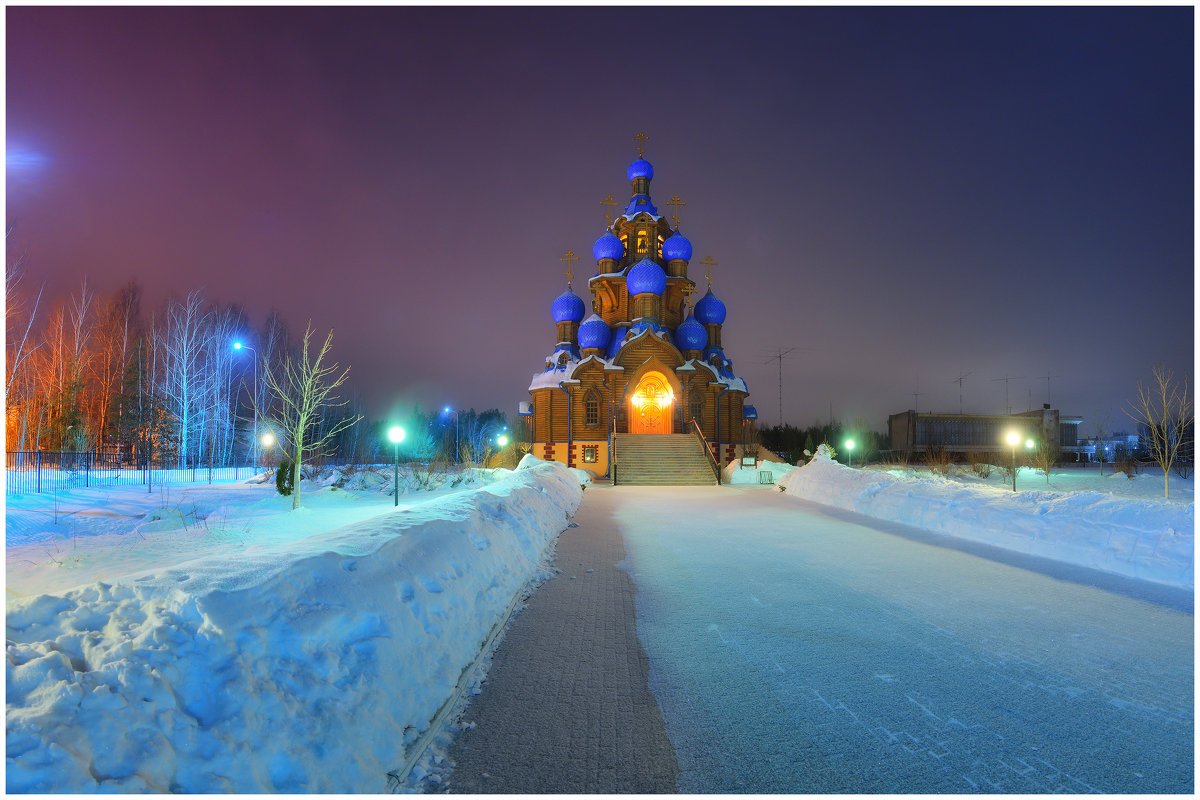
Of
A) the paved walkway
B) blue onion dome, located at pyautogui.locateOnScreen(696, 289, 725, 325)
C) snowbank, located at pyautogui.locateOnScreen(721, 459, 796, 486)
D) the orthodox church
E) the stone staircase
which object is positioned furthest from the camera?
blue onion dome, located at pyautogui.locateOnScreen(696, 289, 725, 325)

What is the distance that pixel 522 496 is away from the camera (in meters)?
9.92

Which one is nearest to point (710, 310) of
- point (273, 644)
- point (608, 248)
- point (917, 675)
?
point (608, 248)

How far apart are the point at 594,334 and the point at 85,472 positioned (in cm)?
2267

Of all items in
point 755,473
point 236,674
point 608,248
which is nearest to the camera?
point 236,674

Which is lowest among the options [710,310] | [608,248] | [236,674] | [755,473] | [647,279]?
[755,473]

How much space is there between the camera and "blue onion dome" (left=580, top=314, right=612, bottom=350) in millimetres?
32250

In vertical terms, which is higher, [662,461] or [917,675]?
[917,675]

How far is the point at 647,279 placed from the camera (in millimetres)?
31484

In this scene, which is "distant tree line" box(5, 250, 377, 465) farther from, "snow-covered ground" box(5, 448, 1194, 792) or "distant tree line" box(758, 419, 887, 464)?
"distant tree line" box(758, 419, 887, 464)

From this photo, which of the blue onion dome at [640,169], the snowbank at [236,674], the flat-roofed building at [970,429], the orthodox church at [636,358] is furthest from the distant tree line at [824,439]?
the snowbank at [236,674]

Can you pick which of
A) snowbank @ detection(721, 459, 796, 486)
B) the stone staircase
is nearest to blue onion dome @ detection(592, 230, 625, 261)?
the stone staircase

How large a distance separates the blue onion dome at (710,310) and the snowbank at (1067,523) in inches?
902

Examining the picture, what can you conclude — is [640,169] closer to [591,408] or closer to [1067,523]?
[591,408]

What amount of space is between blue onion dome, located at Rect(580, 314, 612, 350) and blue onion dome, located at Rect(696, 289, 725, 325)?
254 inches
